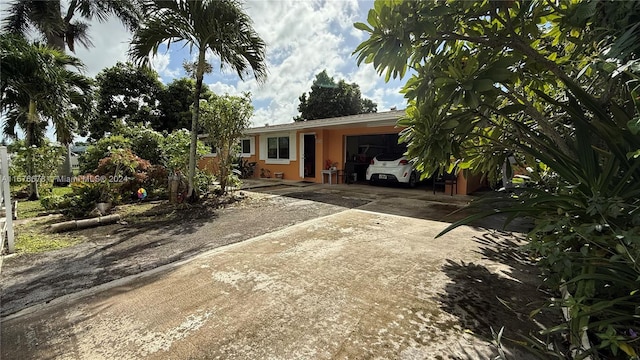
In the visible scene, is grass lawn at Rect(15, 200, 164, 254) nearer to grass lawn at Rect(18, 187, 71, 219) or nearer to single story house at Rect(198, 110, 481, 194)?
grass lawn at Rect(18, 187, 71, 219)

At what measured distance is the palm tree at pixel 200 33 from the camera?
5.74 meters

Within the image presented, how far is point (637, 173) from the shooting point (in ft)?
5.44

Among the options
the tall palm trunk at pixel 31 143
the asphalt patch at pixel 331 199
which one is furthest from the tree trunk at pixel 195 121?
the tall palm trunk at pixel 31 143

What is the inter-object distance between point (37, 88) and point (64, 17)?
7.57 metres

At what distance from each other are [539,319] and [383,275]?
1.30 m

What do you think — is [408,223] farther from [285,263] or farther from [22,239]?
[22,239]

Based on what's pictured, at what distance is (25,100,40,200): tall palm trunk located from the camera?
726 cm

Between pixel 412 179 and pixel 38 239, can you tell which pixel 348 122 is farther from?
pixel 38 239

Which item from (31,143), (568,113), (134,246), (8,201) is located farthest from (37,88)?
(568,113)

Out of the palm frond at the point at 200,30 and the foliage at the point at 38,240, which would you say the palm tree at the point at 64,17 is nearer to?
the palm frond at the point at 200,30

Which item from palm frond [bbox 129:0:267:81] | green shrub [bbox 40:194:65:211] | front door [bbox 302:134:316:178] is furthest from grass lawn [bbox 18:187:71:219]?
front door [bbox 302:134:316:178]

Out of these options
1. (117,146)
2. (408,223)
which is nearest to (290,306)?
(408,223)

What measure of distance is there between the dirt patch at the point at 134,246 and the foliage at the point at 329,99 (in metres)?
22.6

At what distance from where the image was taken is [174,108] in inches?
794
